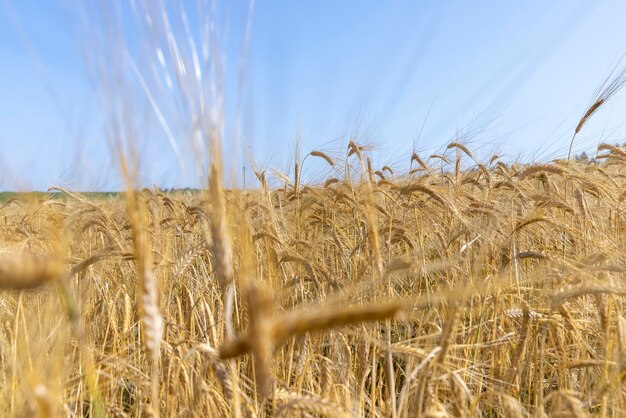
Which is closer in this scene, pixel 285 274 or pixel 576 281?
pixel 576 281

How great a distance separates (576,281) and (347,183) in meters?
1.27

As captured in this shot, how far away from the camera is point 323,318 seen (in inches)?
16.9

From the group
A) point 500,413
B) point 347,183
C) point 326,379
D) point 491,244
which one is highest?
point 347,183

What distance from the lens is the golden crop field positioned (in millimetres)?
760

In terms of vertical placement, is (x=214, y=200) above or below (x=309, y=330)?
above

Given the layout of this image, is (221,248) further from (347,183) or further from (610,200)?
(610,200)

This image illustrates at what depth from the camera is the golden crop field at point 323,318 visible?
2.49 feet

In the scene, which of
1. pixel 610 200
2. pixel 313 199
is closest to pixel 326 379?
pixel 313 199

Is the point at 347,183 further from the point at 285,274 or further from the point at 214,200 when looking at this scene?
the point at 214,200

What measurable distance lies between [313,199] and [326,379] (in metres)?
1.40

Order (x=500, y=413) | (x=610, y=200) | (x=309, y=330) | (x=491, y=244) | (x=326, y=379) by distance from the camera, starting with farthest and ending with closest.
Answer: (x=610, y=200), (x=491, y=244), (x=500, y=413), (x=326, y=379), (x=309, y=330)

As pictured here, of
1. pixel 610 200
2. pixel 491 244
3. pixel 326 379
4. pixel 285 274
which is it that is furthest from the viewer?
pixel 610 200

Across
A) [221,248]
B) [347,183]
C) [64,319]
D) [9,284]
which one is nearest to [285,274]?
[347,183]

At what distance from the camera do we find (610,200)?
2.87 metres
